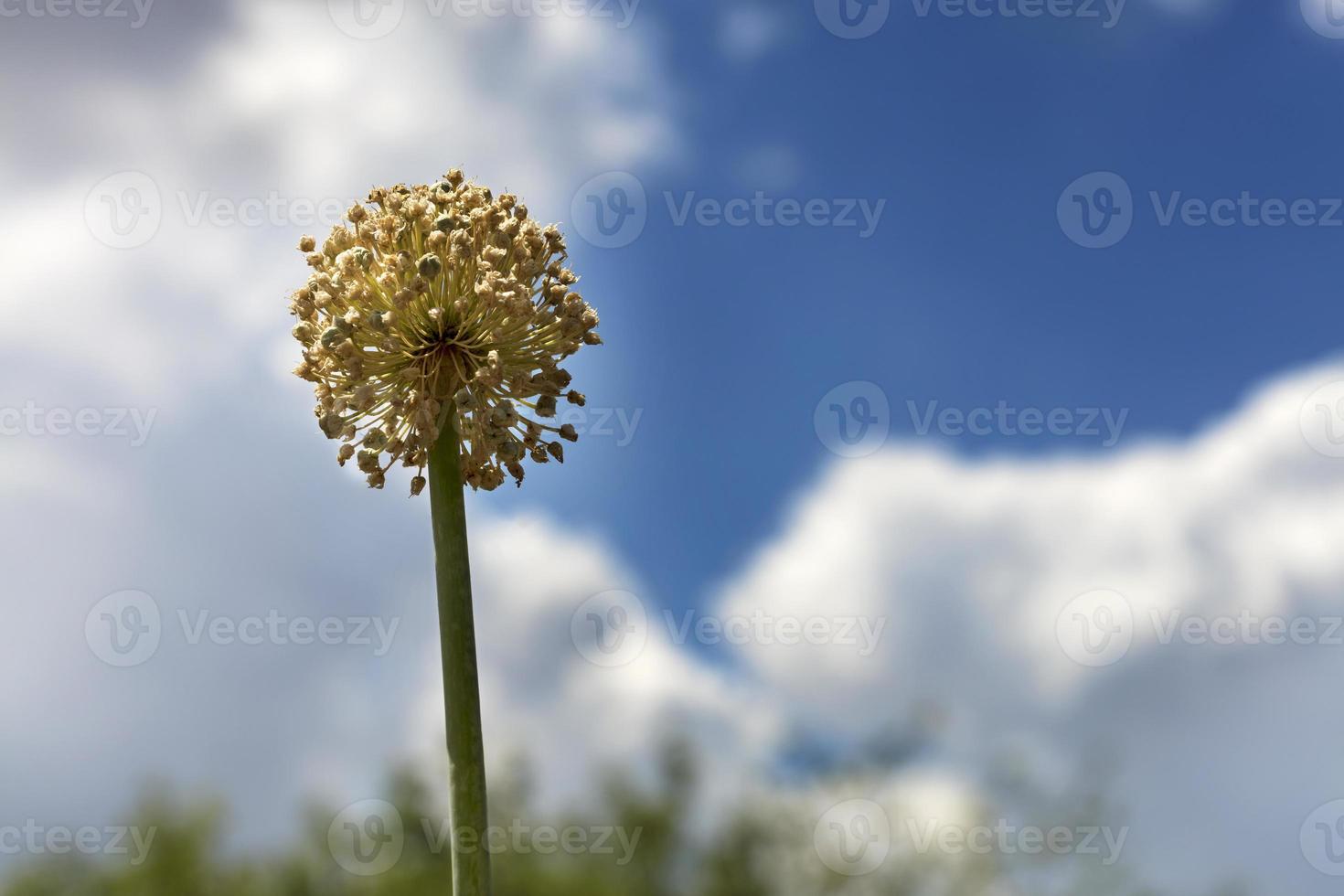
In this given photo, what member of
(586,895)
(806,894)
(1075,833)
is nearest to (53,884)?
(586,895)

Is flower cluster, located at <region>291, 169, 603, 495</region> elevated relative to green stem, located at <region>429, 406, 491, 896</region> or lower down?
elevated

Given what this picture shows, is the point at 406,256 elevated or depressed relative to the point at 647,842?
elevated

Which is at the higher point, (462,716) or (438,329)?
(438,329)

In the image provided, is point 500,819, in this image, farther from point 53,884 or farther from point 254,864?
point 53,884

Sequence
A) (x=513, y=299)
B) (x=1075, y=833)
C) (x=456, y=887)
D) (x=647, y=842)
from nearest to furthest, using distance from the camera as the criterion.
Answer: (x=456, y=887) < (x=513, y=299) < (x=1075, y=833) < (x=647, y=842)

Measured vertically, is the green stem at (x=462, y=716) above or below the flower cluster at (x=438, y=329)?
below
